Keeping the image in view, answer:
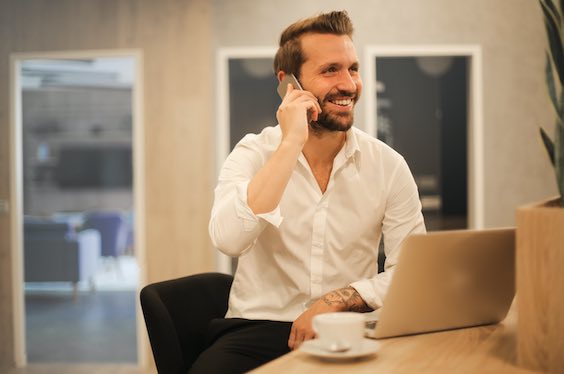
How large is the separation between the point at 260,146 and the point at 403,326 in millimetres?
846

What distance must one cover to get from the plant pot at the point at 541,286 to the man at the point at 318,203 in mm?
688

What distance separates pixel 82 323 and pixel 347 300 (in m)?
5.16

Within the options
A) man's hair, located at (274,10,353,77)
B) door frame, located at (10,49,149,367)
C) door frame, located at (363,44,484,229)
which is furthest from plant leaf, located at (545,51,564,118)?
door frame, located at (10,49,149,367)

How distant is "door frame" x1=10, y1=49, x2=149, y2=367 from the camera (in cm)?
484

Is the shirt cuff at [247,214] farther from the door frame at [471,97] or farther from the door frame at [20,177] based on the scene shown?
the door frame at [20,177]

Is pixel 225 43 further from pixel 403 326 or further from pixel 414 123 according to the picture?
pixel 403 326

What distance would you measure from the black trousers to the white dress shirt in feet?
0.19

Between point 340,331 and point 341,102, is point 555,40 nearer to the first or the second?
point 340,331

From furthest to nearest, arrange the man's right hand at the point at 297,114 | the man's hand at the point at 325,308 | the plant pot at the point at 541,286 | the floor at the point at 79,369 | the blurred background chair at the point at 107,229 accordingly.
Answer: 1. the blurred background chair at the point at 107,229
2. the floor at the point at 79,369
3. the man's right hand at the point at 297,114
4. the man's hand at the point at 325,308
5. the plant pot at the point at 541,286

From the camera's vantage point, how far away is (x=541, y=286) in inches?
42.0

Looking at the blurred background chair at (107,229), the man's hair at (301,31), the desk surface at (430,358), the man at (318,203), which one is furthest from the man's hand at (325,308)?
the blurred background chair at (107,229)

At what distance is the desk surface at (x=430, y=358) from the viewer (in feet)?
3.60

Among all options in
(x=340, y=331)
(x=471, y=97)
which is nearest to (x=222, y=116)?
(x=471, y=97)

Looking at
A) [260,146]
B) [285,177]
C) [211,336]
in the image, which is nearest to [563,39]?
[285,177]
